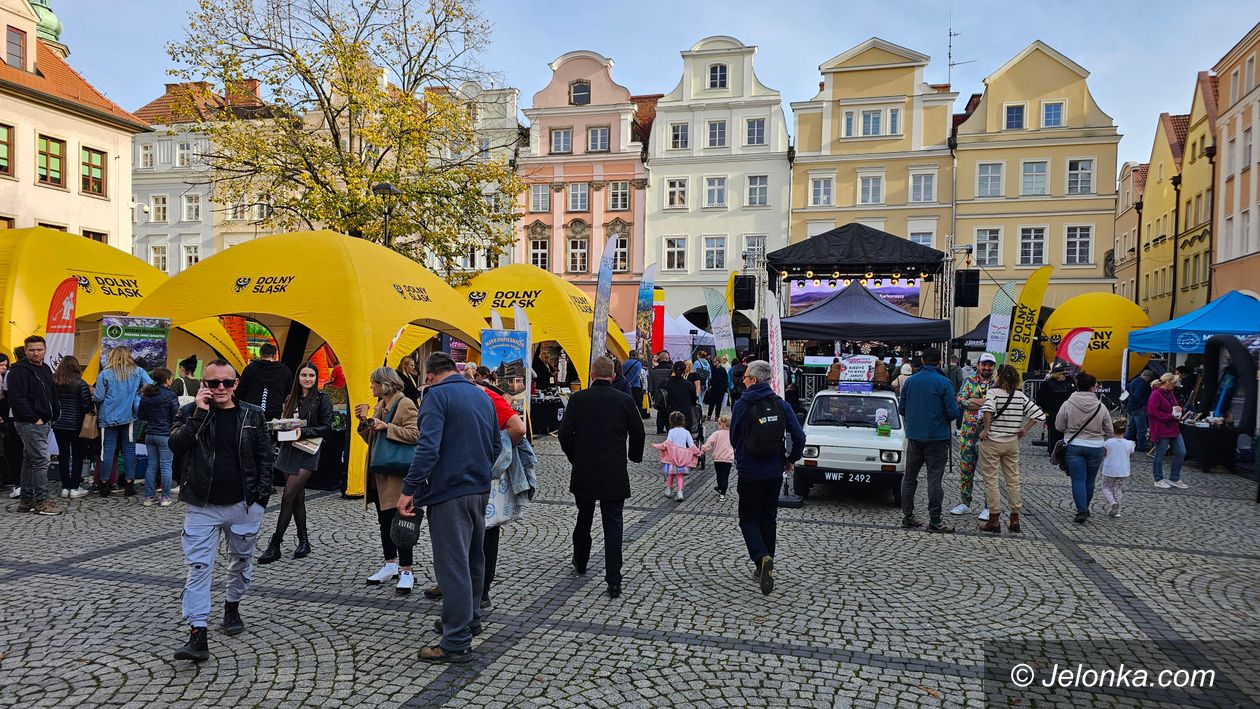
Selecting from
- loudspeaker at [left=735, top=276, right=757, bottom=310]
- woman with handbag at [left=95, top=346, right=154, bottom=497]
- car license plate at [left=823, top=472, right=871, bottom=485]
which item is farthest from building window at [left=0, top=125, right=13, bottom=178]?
car license plate at [left=823, top=472, right=871, bottom=485]

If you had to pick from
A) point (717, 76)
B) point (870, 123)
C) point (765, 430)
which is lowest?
point (765, 430)

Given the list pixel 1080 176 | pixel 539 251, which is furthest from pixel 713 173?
pixel 1080 176

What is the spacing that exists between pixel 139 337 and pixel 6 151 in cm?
1985

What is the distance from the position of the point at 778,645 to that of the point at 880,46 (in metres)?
36.8

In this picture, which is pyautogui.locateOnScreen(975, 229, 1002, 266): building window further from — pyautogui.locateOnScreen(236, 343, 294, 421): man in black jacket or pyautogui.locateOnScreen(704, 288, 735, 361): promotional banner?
pyautogui.locateOnScreen(236, 343, 294, 421): man in black jacket

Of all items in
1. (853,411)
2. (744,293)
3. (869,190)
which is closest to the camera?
(853,411)

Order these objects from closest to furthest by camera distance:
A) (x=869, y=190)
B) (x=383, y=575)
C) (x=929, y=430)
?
(x=383, y=575)
(x=929, y=430)
(x=869, y=190)

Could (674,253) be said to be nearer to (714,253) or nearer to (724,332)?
(714,253)

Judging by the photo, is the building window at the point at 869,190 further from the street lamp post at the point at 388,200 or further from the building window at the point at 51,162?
the building window at the point at 51,162

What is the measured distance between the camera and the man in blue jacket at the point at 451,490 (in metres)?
4.71

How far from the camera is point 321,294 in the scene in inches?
421

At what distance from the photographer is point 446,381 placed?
4.92 meters

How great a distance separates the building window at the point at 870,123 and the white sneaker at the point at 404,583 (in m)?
35.6

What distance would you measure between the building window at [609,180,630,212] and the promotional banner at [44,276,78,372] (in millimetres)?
30004
